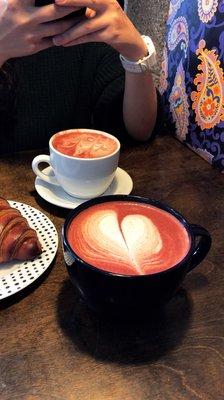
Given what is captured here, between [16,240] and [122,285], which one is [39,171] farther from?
[122,285]

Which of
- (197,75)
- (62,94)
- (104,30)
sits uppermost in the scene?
(104,30)

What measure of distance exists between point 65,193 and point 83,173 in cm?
7

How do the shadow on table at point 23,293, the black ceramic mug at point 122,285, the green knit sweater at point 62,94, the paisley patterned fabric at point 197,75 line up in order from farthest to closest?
the green knit sweater at point 62,94, the paisley patterned fabric at point 197,75, the shadow on table at point 23,293, the black ceramic mug at point 122,285

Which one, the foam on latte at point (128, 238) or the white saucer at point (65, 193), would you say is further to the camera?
the white saucer at point (65, 193)

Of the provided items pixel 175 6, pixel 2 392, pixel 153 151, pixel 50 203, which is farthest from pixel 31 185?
pixel 175 6

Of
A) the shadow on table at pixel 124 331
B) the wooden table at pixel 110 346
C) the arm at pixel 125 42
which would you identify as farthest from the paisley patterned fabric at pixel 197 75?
the shadow on table at pixel 124 331

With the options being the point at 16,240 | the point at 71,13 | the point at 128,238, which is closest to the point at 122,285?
the point at 128,238

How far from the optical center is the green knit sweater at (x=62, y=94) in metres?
1.13

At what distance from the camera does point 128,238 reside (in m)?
0.52

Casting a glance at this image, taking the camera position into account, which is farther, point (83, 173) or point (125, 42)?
point (125, 42)

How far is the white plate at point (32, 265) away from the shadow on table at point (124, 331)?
0.16 ft

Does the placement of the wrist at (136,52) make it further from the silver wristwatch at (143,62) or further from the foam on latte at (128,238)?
the foam on latte at (128,238)

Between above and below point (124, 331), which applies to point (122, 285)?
above

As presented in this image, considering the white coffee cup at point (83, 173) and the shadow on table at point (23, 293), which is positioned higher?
the white coffee cup at point (83, 173)
